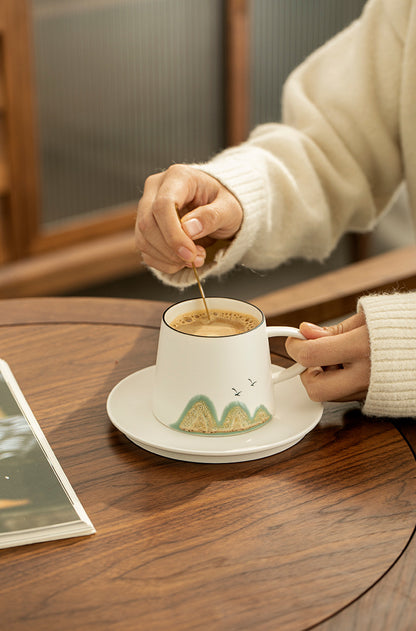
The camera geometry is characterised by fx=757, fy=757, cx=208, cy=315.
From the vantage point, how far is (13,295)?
1.92 meters

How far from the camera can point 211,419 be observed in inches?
24.7

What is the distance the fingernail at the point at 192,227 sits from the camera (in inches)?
29.2

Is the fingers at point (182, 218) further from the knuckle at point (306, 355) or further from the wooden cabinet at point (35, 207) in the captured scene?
the wooden cabinet at point (35, 207)

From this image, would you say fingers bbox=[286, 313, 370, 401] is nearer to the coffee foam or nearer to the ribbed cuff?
the coffee foam

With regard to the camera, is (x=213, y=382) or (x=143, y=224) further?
(x=143, y=224)

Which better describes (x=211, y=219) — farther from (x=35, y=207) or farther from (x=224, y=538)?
(x=35, y=207)

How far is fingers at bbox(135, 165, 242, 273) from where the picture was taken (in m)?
0.74

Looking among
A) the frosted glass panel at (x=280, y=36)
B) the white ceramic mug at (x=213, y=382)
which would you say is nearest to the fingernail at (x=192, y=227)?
the white ceramic mug at (x=213, y=382)

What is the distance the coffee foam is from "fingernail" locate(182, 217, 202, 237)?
90mm

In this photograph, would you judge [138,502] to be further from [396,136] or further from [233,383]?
[396,136]

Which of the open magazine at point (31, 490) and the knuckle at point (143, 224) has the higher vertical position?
the knuckle at point (143, 224)

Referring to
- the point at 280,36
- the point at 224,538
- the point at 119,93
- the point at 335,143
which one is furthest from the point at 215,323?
the point at 280,36

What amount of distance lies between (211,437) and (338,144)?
61 cm

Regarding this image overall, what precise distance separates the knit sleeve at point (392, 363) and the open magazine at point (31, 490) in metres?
0.27
